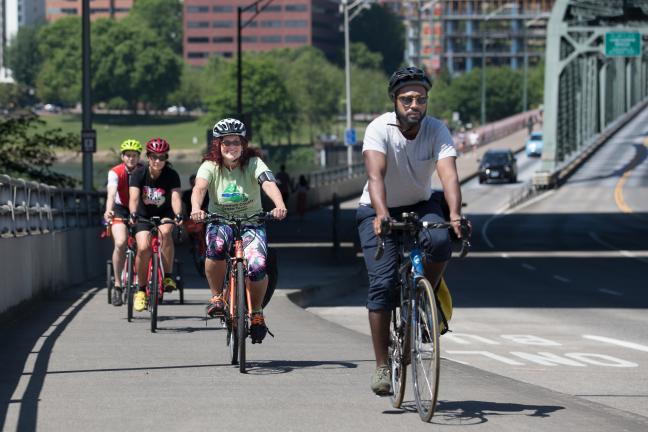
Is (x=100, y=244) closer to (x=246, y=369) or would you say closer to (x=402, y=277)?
(x=246, y=369)

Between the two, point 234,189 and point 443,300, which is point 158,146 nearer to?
point 234,189

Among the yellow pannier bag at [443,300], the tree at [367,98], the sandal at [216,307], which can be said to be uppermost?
the tree at [367,98]

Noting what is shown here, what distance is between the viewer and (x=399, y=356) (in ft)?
29.7

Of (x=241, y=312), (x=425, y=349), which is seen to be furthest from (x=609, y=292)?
(x=425, y=349)

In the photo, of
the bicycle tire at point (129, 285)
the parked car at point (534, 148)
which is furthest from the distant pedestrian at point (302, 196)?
the parked car at point (534, 148)

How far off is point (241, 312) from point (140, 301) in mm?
4552

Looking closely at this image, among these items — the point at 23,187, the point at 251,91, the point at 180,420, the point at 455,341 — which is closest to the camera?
the point at 180,420

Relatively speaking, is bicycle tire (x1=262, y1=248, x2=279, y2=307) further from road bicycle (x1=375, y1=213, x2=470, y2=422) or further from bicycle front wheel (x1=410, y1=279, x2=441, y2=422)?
bicycle front wheel (x1=410, y1=279, x2=441, y2=422)

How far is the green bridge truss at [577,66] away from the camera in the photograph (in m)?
76.8

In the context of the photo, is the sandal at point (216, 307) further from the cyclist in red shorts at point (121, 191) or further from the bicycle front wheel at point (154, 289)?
the cyclist in red shorts at point (121, 191)

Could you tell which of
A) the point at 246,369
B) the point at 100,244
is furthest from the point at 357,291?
the point at 246,369

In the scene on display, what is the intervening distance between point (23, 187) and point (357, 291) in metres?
8.83

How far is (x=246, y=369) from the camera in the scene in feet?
37.2

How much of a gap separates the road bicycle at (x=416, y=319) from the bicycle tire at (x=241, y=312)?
2.04m
